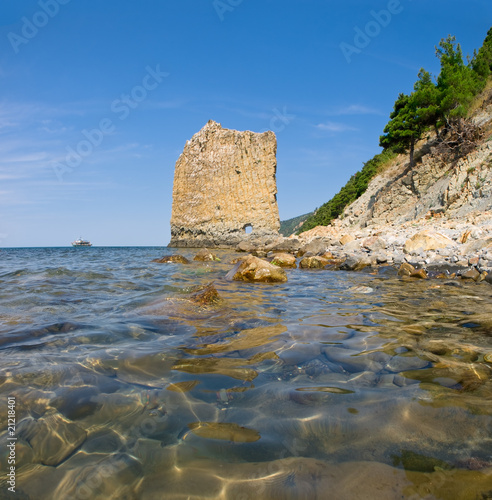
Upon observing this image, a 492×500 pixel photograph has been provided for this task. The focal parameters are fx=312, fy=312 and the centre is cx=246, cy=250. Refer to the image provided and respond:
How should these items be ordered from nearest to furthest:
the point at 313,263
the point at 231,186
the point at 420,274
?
the point at 420,274 < the point at 313,263 < the point at 231,186

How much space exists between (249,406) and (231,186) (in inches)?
1452

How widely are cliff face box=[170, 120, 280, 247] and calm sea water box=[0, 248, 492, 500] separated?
1319 inches

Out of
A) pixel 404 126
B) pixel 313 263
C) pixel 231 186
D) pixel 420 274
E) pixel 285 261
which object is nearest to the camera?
pixel 420 274

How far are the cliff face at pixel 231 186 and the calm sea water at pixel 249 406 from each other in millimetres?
33495

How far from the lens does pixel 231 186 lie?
123 feet

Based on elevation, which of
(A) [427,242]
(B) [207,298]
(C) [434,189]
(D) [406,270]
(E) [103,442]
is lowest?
(E) [103,442]

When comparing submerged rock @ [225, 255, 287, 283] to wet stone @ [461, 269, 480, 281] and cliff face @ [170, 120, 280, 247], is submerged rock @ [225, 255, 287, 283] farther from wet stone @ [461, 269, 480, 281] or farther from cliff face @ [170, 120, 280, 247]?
cliff face @ [170, 120, 280, 247]

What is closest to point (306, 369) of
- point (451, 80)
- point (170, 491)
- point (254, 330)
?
point (254, 330)

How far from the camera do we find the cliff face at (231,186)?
3678 centimetres

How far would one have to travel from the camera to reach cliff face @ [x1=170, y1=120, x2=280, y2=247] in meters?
36.8

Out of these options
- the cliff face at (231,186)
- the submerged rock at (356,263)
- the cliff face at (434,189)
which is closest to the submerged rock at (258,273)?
the submerged rock at (356,263)

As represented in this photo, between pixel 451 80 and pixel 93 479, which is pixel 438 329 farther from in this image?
pixel 451 80

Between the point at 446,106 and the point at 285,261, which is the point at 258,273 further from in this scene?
the point at 446,106

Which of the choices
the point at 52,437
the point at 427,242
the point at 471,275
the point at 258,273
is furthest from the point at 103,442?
the point at 427,242
